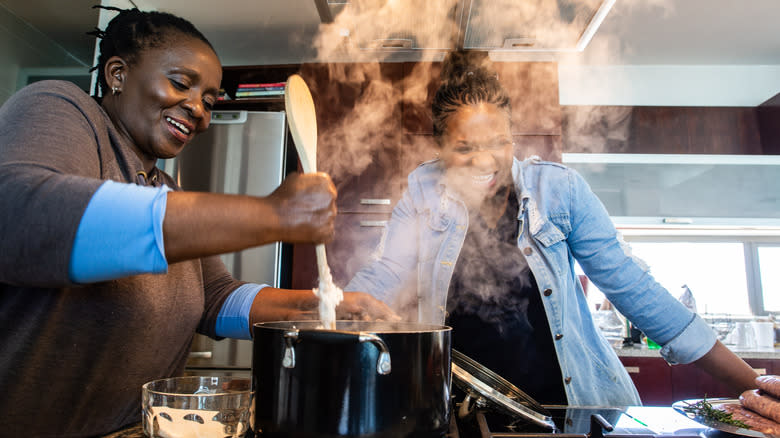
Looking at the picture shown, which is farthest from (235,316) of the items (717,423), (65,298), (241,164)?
(241,164)

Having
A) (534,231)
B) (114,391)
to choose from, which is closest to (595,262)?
(534,231)

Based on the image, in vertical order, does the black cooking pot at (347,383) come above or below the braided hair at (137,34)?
below

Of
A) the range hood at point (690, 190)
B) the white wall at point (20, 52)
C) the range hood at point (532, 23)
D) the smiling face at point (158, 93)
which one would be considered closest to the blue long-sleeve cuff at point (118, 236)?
the smiling face at point (158, 93)

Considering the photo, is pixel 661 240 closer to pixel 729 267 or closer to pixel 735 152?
pixel 729 267

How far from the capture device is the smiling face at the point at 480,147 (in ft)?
4.10

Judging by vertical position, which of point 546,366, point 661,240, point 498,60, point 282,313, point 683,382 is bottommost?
point 683,382

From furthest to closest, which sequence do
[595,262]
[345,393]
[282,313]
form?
[595,262]
[282,313]
[345,393]

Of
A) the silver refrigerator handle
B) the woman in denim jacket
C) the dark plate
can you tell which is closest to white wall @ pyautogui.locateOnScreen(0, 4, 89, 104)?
the silver refrigerator handle

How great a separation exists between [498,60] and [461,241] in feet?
5.94

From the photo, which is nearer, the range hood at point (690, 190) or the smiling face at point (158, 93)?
the smiling face at point (158, 93)

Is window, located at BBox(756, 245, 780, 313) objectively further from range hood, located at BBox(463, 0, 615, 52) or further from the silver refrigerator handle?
the silver refrigerator handle

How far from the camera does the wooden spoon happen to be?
61cm

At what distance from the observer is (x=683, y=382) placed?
2.43 m

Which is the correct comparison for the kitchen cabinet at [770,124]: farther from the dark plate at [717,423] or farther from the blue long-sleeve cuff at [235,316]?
the blue long-sleeve cuff at [235,316]
